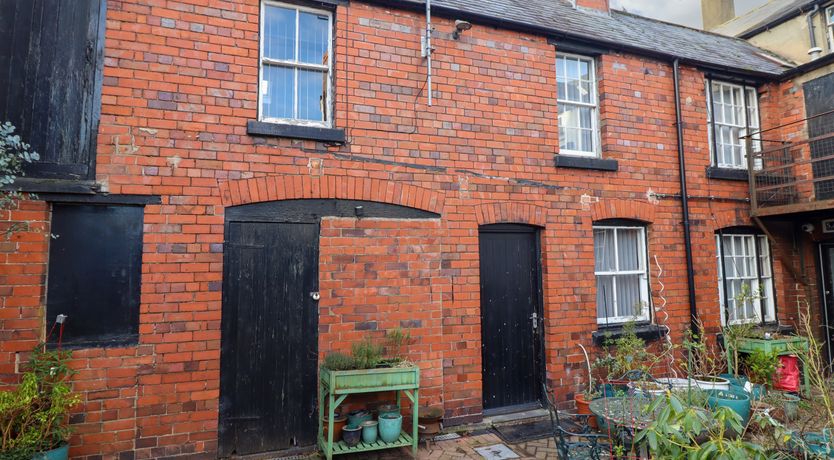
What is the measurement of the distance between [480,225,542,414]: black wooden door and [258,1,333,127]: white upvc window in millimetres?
2792

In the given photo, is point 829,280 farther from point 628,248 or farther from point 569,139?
point 569,139

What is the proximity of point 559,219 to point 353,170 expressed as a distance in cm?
303

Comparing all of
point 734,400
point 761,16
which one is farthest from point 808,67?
point 734,400

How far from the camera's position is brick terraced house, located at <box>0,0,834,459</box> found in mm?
4551

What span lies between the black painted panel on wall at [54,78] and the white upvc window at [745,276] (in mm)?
9227

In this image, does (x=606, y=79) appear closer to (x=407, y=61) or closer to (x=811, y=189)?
(x=407, y=61)

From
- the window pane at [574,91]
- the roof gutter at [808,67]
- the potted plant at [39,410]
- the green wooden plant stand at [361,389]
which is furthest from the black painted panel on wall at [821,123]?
the potted plant at [39,410]

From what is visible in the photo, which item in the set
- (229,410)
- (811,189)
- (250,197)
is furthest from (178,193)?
(811,189)

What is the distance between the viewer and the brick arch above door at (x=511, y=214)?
19.9 ft

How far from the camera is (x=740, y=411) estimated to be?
4.84 meters

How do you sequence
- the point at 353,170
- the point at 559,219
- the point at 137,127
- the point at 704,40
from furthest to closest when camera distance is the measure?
the point at 704,40
the point at 559,219
the point at 353,170
the point at 137,127

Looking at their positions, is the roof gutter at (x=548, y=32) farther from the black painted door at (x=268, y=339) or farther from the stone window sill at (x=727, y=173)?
the black painted door at (x=268, y=339)

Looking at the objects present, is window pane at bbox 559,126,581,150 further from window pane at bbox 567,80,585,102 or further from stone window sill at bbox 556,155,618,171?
window pane at bbox 567,80,585,102

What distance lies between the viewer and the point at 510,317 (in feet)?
20.6
